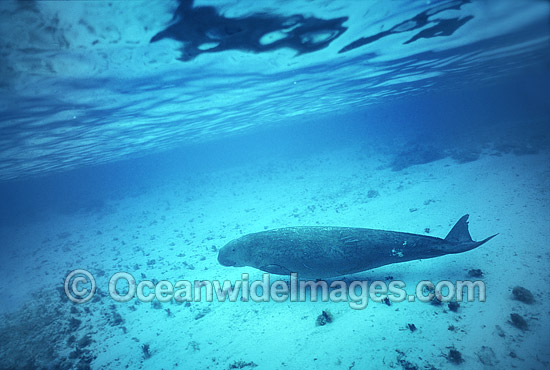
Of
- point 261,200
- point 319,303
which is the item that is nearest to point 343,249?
point 319,303

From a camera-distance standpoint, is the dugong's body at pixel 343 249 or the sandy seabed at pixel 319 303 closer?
the sandy seabed at pixel 319 303

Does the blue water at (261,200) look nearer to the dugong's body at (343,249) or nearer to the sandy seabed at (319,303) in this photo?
the sandy seabed at (319,303)

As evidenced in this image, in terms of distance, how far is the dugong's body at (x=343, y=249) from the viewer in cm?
681

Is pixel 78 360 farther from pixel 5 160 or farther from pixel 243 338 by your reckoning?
pixel 5 160

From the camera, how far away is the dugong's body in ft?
22.4

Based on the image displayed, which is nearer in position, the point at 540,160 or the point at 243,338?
the point at 243,338

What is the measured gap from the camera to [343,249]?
7191 millimetres

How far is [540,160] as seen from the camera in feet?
53.5

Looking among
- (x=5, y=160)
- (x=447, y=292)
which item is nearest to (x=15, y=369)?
(x=447, y=292)

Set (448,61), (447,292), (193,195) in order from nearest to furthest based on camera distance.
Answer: (447,292) < (448,61) < (193,195)

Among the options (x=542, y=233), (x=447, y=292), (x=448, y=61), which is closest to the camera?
(x=447, y=292)

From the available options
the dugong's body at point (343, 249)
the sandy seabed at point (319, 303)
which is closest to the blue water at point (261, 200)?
the sandy seabed at point (319, 303)

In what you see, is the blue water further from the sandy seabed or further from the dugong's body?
the dugong's body

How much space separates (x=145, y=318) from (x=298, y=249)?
643 centimetres
